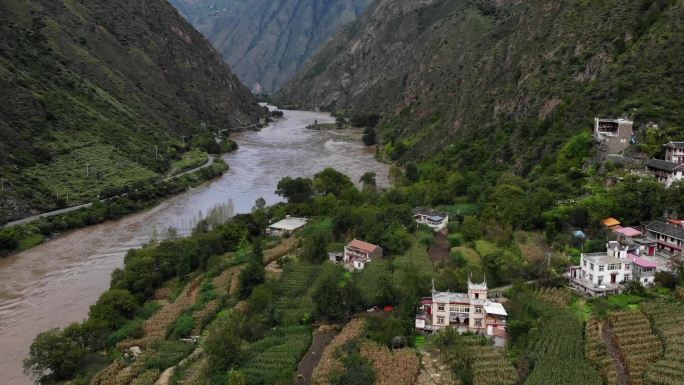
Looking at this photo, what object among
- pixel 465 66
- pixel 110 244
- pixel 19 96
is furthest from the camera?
pixel 465 66

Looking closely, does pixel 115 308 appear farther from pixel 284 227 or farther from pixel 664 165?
pixel 664 165

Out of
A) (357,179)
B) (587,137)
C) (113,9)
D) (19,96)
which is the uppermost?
(113,9)

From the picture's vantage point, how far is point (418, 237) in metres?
36.2

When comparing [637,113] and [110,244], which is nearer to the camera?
[637,113]

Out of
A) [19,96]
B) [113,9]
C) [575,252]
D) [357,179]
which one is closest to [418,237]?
[575,252]

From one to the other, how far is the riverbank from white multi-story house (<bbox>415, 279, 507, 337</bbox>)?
28.2 meters

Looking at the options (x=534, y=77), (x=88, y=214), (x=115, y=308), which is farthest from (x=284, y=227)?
(x=534, y=77)

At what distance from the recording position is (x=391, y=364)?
72.9 feet

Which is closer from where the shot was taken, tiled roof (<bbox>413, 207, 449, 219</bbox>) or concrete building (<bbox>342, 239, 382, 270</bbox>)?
concrete building (<bbox>342, 239, 382, 270</bbox>)

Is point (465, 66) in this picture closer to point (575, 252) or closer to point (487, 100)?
point (487, 100)

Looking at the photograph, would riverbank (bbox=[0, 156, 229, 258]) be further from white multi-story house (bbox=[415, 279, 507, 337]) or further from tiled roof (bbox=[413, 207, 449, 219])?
white multi-story house (bbox=[415, 279, 507, 337])

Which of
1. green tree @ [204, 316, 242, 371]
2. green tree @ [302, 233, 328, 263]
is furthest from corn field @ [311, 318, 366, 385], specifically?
green tree @ [302, 233, 328, 263]

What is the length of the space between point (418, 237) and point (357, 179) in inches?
1006

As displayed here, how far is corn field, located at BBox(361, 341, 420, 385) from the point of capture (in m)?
21.2
